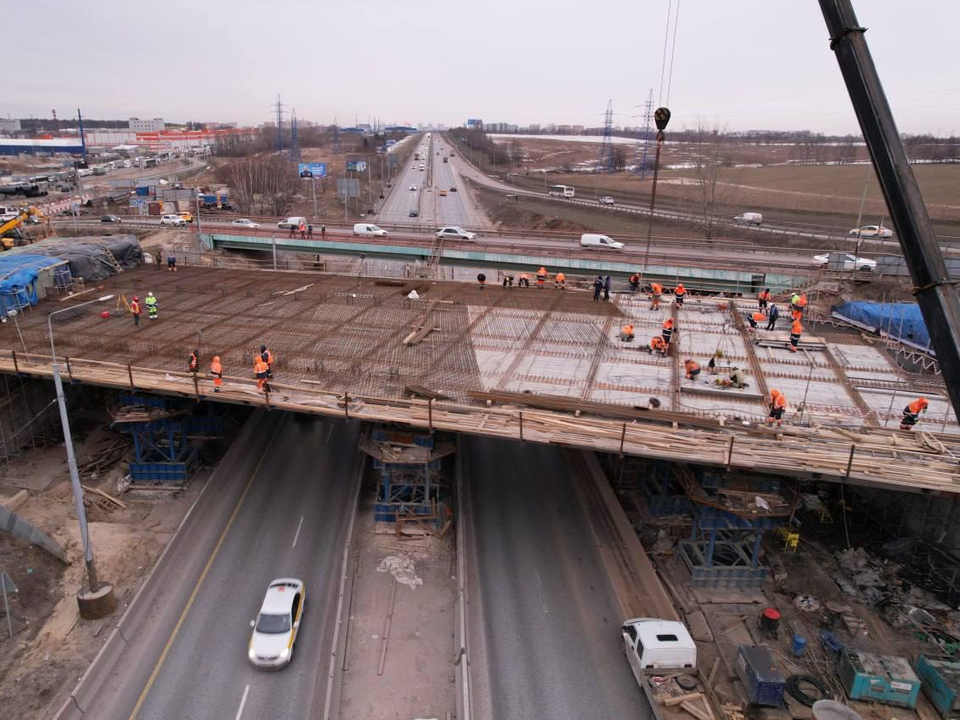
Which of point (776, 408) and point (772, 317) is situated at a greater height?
point (772, 317)

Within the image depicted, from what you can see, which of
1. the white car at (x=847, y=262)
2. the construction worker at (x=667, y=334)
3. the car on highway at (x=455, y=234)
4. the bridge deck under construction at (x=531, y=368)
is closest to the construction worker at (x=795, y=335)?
the bridge deck under construction at (x=531, y=368)

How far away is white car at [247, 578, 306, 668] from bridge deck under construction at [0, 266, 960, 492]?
223 inches

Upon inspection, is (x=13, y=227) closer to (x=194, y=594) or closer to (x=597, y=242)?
(x=194, y=594)

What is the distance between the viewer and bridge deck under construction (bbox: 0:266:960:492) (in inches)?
762

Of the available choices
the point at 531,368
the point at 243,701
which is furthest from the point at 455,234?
the point at 243,701

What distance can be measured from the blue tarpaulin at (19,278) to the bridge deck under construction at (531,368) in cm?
81

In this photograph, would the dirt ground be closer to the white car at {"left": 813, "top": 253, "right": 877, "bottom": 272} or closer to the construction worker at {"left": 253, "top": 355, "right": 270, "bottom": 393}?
the construction worker at {"left": 253, "top": 355, "right": 270, "bottom": 393}

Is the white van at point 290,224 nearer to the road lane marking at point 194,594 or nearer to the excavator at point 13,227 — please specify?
the excavator at point 13,227

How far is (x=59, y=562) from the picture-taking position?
2102cm

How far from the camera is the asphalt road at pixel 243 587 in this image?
53.1 feet

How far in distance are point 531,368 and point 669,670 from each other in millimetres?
12270

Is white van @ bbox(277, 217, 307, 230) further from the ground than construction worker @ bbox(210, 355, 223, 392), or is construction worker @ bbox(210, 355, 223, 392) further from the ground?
white van @ bbox(277, 217, 307, 230)

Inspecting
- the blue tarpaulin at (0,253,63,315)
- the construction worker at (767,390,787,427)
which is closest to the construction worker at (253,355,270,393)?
the construction worker at (767,390,787,427)


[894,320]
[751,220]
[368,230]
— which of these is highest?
[751,220]
